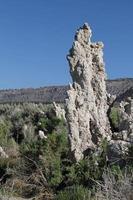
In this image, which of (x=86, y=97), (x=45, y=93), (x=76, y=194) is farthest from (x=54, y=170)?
(x=45, y=93)

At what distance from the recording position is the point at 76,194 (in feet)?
48.0

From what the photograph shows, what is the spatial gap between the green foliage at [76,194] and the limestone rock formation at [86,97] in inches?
92.9

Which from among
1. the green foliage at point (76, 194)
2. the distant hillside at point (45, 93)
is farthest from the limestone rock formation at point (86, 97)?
the distant hillside at point (45, 93)

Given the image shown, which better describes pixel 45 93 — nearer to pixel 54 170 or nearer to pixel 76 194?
pixel 54 170

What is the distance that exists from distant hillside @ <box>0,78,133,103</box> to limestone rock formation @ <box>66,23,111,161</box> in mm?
44132

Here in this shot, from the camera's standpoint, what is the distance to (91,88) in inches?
729

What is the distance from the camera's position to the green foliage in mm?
14228

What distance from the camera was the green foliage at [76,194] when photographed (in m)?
14.2

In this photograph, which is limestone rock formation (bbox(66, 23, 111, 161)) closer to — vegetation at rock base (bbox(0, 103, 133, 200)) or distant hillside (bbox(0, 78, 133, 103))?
vegetation at rock base (bbox(0, 103, 133, 200))

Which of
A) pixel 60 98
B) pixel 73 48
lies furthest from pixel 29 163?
pixel 60 98

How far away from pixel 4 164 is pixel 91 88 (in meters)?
4.05

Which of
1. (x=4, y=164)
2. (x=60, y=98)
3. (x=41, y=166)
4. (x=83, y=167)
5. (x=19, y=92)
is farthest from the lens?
(x=19, y=92)

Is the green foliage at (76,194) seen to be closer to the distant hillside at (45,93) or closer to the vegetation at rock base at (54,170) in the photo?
the vegetation at rock base at (54,170)

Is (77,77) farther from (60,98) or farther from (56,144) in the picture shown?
(60,98)
